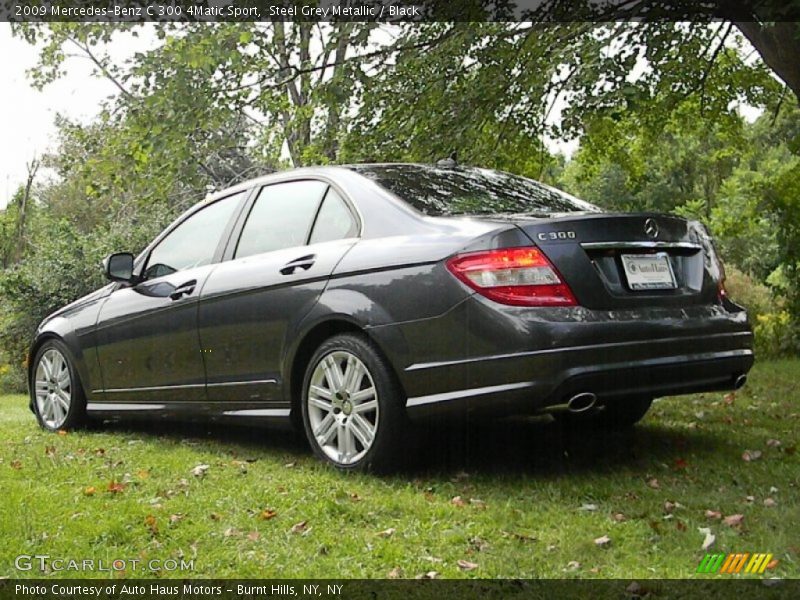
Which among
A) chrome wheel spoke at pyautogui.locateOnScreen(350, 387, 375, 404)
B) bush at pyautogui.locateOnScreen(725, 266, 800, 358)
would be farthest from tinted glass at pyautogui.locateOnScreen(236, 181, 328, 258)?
bush at pyautogui.locateOnScreen(725, 266, 800, 358)

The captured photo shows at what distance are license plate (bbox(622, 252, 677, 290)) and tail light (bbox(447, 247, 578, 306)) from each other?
39 centimetres

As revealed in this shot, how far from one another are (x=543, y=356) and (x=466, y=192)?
4.45ft

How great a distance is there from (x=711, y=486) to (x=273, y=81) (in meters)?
8.04

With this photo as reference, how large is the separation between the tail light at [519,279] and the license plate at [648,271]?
15.2 inches

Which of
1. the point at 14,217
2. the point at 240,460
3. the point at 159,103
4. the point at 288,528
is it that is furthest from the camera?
the point at 14,217

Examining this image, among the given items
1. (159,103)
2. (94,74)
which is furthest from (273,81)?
(94,74)

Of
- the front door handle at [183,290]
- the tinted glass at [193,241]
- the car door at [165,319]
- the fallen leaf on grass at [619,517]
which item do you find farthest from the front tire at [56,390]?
the fallen leaf on grass at [619,517]

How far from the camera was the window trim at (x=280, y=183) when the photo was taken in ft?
16.9

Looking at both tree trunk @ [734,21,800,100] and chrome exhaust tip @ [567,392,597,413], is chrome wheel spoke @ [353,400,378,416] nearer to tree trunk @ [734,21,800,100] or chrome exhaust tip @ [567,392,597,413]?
chrome exhaust tip @ [567,392,597,413]

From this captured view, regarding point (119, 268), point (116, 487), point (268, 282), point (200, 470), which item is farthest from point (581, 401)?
point (119, 268)

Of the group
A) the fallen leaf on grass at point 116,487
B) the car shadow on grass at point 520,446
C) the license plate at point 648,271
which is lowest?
the car shadow on grass at point 520,446

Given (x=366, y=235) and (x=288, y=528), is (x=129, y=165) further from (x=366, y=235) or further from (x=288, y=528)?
(x=288, y=528)

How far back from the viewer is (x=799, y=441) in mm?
5809

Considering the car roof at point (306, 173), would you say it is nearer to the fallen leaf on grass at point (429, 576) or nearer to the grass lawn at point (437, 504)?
the grass lawn at point (437, 504)
